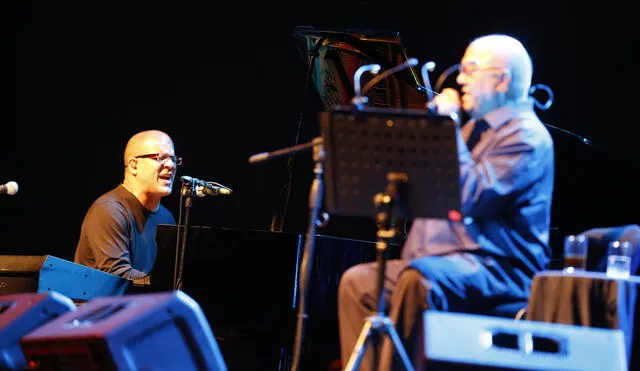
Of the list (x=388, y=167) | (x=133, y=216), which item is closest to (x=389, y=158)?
(x=388, y=167)

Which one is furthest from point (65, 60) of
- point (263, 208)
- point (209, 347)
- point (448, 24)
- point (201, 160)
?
point (209, 347)

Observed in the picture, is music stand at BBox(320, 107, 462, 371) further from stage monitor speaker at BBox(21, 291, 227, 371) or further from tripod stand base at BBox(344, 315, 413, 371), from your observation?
stage monitor speaker at BBox(21, 291, 227, 371)

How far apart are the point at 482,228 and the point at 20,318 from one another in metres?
1.90

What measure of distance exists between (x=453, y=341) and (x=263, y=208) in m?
4.66

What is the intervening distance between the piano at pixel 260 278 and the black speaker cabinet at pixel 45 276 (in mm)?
597

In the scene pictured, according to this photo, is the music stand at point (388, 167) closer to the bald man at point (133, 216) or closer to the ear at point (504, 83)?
the ear at point (504, 83)

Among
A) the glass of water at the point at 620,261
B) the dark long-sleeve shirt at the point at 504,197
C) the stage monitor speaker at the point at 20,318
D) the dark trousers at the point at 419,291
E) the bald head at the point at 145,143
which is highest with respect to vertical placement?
the bald head at the point at 145,143

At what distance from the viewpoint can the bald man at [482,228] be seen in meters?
3.38

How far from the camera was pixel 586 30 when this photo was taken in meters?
6.59

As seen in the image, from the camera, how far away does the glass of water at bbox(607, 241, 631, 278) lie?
3.56 meters

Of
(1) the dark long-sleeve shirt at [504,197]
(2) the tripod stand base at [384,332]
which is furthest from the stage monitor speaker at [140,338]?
(1) the dark long-sleeve shirt at [504,197]

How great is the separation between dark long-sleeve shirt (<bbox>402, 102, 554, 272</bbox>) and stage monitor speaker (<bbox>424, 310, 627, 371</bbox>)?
1.93ft

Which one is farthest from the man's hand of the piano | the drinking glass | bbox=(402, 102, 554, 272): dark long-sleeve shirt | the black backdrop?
the black backdrop

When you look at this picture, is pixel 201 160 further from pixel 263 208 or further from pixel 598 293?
pixel 598 293
